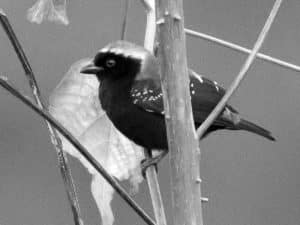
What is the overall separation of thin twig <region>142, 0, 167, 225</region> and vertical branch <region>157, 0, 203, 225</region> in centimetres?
19

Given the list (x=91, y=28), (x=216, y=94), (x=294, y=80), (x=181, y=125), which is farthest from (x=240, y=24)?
(x=181, y=125)

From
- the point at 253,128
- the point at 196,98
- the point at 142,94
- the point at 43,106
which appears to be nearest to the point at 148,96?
the point at 142,94

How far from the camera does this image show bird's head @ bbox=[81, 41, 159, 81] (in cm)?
238

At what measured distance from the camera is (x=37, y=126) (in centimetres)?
445

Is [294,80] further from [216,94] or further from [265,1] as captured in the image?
[216,94]

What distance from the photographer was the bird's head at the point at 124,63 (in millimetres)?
2383

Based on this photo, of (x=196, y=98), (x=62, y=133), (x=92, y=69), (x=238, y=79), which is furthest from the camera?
(x=196, y=98)

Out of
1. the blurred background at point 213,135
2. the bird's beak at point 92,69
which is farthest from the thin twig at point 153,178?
the blurred background at point 213,135

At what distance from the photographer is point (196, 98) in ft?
7.73

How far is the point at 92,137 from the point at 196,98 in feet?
2.16

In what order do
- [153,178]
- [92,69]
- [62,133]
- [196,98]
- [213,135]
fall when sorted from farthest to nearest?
[213,135] → [196,98] → [92,69] → [153,178] → [62,133]

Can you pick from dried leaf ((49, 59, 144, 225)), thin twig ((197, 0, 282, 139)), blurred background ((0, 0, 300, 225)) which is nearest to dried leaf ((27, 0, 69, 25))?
dried leaf ((49, 59, 144, 225))

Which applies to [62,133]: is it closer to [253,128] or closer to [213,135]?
[253,128]

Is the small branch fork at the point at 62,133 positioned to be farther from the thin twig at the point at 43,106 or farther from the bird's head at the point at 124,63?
the bird's head at the point at 124,63
